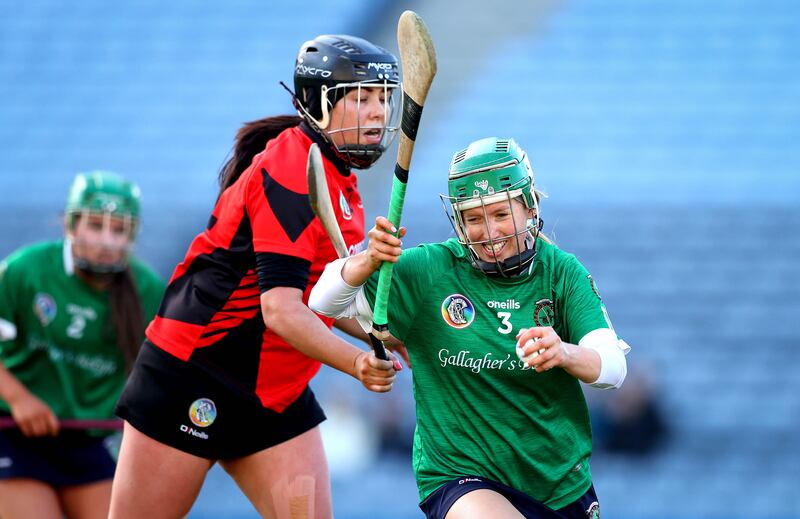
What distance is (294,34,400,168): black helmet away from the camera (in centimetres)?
311

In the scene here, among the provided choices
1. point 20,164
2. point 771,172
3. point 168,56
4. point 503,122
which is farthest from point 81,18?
point 771,172

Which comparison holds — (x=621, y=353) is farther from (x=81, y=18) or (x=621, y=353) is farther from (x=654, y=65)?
(x=81, y=18)

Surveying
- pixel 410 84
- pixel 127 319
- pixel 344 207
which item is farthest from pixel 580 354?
pixel 127 319

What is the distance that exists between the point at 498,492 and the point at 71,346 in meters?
2.16

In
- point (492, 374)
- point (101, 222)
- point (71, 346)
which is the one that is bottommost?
point (71, 346)

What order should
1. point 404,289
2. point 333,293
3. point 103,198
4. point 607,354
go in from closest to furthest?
point 607,354 < point 333,293 < point 404,289 < point 103,198

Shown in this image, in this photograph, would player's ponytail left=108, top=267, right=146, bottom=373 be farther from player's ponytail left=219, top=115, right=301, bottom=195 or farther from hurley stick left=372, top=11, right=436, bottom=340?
hurley stick left=372, top=11, right=436, bottom=340

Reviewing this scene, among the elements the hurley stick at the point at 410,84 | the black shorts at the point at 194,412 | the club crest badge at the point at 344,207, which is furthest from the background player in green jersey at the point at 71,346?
the hurley stick at the point at 410,84

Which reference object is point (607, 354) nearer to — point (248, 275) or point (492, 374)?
point (492, 374)

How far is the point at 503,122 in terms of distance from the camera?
1072cm

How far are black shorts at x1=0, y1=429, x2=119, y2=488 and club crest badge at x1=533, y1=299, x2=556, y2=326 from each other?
87.2 inches

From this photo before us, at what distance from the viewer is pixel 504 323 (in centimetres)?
284

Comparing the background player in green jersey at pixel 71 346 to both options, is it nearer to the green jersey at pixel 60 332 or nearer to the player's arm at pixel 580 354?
the green jersey at pixel 60 332

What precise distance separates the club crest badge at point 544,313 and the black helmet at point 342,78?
644 millimetres
